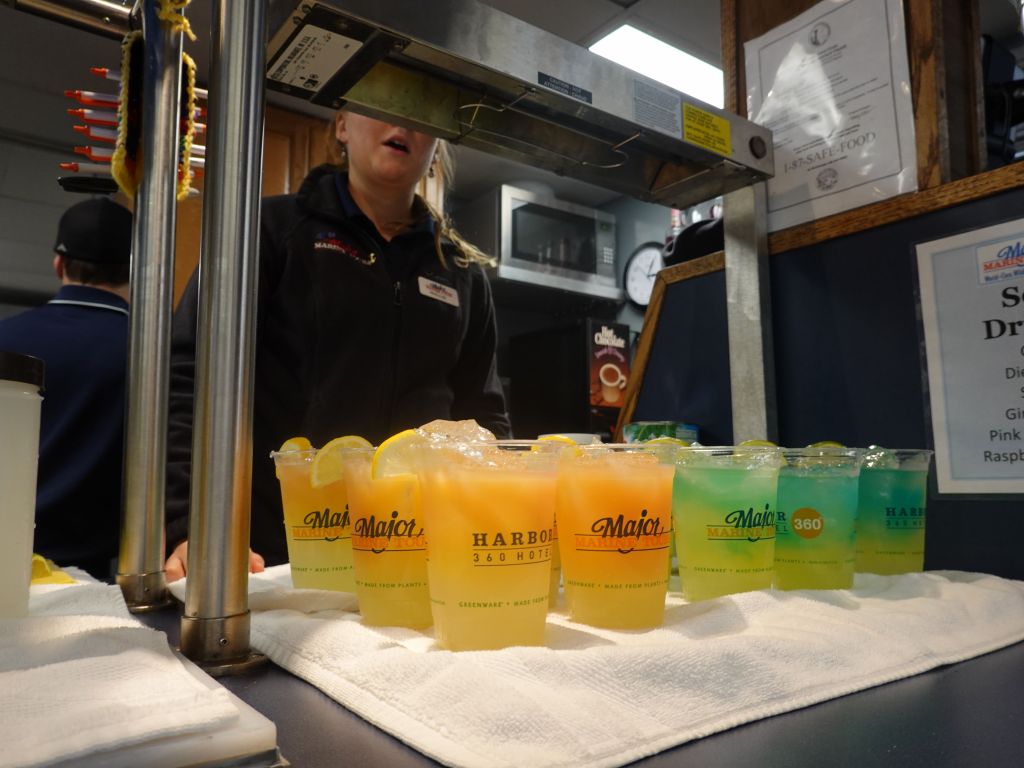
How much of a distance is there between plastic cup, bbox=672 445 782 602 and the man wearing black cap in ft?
3.71

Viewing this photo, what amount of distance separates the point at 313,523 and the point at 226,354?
270mm

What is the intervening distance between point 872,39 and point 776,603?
94 cm

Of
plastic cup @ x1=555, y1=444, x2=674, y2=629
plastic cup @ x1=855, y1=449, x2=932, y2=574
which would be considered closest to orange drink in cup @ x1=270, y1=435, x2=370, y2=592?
plastic cup @ x1=555, y1=444, x2=674, y2=629

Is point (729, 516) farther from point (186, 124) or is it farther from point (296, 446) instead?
point (186, 124)

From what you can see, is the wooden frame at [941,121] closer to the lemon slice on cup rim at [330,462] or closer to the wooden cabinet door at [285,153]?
the lemon slice on cup rim at [330,462]

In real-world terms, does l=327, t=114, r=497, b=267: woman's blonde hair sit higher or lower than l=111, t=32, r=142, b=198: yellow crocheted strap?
higher

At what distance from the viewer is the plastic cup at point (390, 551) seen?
2.03 feet

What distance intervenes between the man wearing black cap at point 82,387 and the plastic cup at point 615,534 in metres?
1.10

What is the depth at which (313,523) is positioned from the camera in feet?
2.39

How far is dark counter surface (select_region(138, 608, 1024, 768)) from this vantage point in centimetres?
39

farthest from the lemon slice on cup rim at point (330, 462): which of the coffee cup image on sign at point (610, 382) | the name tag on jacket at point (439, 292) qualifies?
the coffee cup image on sign at point (610, 382)

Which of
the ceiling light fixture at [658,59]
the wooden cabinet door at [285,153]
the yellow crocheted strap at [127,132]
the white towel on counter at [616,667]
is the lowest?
the white towel on counter at [616,667]

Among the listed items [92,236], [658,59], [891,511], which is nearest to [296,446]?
[891,511]

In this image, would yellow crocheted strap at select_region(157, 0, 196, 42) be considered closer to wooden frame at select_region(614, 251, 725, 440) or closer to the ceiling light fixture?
wooden frame at select_region(614, 251, 725, 440)
